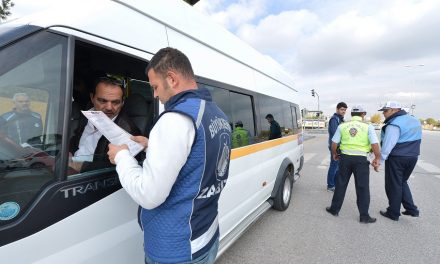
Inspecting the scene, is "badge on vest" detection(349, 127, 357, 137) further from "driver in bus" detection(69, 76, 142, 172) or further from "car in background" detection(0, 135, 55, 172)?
"car in background" detection(0, 135, 55, 172)

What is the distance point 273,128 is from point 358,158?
1.57 meters

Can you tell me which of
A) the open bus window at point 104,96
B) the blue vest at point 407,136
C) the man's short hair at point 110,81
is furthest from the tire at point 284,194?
the man's short hair at point 110,81

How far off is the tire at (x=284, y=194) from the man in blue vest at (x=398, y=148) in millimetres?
1622

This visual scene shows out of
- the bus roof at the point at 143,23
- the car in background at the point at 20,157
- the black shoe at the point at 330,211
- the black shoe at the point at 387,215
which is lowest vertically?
the black shoe at the point at 387,215

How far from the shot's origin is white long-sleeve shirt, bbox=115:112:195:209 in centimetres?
130

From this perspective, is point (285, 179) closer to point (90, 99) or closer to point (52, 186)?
point (90, 99)

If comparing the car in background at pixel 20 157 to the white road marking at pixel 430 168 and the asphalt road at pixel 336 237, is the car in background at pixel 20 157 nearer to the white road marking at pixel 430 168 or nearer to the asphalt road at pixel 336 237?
the asphalt road at pixel 336 237

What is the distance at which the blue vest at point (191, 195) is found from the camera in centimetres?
139

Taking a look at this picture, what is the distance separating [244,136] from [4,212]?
255 cm

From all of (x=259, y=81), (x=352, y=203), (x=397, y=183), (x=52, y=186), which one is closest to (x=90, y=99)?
(x=52, y=186)

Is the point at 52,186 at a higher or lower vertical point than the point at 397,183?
higher

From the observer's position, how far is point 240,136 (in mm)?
3357

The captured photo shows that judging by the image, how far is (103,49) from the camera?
1730 mm

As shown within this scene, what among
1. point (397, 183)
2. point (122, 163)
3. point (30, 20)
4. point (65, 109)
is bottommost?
point (397, 183)
